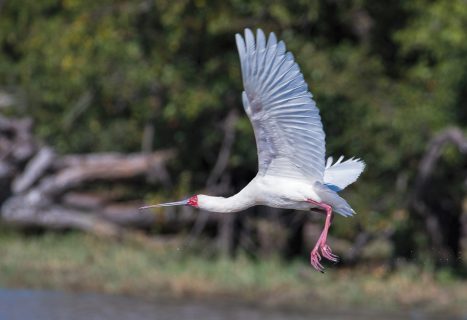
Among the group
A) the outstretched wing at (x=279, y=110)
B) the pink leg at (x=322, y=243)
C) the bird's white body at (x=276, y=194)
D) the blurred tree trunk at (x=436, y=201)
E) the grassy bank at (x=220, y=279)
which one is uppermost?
the outstretched wing at (x=279, y=110)

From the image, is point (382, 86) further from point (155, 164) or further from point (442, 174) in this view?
point (155, 164)

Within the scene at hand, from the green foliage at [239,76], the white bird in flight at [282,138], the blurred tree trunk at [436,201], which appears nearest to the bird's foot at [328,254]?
the white bird in flight at [282,138]

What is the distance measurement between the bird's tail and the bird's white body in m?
0.51

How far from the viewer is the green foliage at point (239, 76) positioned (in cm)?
1399

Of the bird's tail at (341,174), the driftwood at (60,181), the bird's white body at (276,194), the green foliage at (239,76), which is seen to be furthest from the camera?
the driftwood at (60,181)

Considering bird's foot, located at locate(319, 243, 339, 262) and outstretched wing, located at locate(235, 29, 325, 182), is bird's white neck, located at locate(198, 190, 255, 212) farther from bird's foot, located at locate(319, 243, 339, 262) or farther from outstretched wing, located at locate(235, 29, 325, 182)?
bird's foot, located at locate(319, 243, 339, 262)

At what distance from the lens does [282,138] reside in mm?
6914

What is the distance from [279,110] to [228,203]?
828 mm

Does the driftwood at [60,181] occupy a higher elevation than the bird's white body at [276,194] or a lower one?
lower

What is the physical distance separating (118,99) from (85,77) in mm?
573

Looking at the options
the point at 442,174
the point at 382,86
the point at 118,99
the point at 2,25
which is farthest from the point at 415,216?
the point at 2,25

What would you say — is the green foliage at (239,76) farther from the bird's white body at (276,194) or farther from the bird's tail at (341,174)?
the bird's white body at (276,194)

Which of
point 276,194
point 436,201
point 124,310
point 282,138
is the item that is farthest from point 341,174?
point 436,201

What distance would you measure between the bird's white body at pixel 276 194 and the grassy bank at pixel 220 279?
6436 mm
